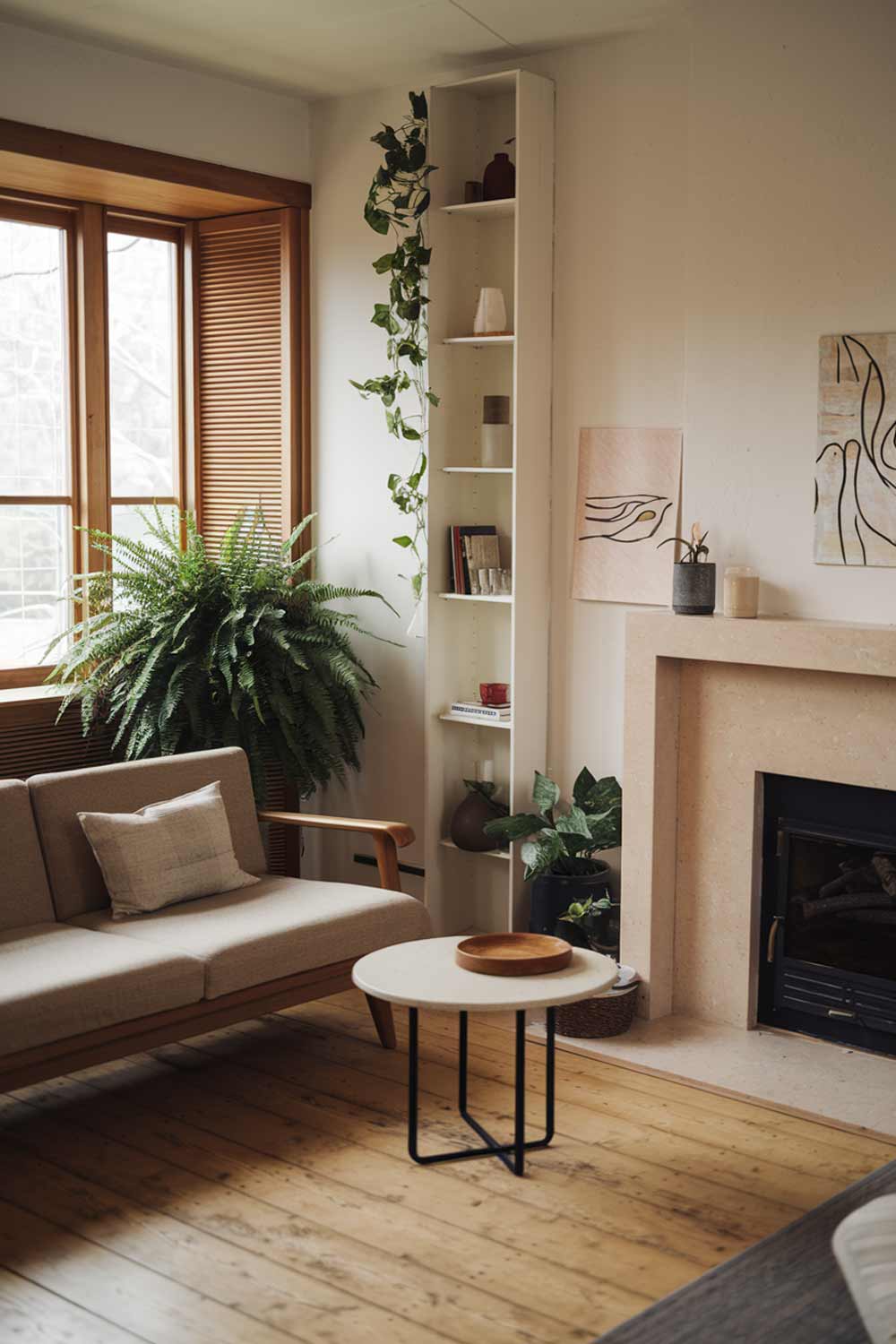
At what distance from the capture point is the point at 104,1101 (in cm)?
375

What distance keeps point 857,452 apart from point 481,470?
49.3 inches

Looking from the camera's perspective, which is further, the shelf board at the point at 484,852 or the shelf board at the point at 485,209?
the shelf board at the point at 484,852

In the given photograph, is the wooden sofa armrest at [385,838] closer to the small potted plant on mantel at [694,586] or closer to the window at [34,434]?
the small potted plant on mantel at [694,586]

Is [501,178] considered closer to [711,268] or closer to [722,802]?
[711,268]

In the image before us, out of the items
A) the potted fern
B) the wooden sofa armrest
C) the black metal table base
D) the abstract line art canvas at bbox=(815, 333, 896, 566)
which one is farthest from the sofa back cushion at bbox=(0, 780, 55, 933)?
the abstract line art canvas at bbox=(815, 333, 896, 566)

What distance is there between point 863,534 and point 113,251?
9.34ft

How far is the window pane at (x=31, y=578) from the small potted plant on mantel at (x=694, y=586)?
2098mm

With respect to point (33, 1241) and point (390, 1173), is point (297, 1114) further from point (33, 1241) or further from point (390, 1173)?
point (33, 1241)

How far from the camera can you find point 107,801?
13.2ft

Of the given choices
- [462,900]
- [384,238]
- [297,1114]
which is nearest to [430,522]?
[384,238]

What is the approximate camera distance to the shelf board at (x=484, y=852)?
477cm

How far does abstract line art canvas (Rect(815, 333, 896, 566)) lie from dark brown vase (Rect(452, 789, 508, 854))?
55.9 inches

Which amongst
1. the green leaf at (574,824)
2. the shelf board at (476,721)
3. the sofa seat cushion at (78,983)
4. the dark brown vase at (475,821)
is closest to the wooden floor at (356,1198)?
the sofa seat cushion at (78,983)

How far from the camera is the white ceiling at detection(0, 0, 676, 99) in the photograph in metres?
4.16
